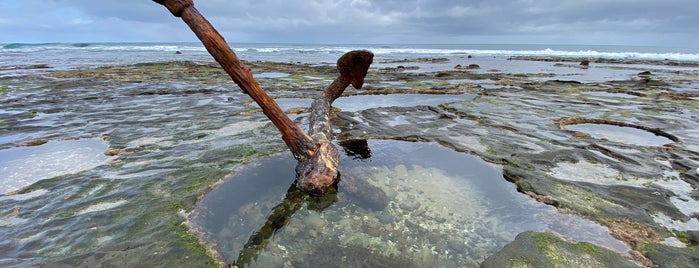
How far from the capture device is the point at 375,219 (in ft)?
13.6

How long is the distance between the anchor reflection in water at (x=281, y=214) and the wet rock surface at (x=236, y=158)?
37cm

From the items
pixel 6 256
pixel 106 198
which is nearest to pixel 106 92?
pixel 106 198

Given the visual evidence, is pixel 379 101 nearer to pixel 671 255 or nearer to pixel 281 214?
pixel 281 214

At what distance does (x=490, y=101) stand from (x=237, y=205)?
1008 cm

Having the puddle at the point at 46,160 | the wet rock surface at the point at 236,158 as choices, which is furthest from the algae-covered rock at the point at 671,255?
the puddle at the point at 46,160

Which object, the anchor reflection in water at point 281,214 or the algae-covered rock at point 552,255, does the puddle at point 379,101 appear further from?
the algae-covered rock at point 552,255

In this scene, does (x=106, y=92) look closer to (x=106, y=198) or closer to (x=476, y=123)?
(x=106, y=198)

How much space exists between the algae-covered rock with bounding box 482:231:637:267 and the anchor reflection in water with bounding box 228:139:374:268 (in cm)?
168

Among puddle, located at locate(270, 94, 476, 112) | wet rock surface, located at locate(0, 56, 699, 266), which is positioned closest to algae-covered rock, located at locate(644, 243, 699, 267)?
wet rock surface, located at locate(0, 56, 699, 266)

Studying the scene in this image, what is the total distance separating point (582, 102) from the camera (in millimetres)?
11930

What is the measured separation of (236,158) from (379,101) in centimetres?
716

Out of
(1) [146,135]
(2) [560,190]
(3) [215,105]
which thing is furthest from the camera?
(3) [215,105]

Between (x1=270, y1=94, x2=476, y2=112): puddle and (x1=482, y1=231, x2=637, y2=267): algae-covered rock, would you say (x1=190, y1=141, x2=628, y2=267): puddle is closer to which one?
(x1=482, y1=231, x2=637, y2=267): algae-covered rock

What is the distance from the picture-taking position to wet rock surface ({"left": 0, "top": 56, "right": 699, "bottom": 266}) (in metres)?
3.60
